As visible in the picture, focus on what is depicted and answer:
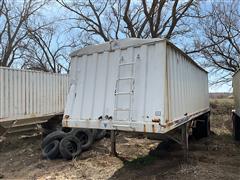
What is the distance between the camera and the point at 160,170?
7.54m

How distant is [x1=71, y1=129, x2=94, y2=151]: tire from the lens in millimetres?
9680

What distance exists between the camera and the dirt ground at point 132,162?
23.7 ft

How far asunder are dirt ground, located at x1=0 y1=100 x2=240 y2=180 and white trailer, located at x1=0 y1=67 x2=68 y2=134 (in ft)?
3.85

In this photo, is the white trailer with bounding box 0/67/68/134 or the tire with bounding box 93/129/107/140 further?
the white trailer with bounding box 0/67/68/134

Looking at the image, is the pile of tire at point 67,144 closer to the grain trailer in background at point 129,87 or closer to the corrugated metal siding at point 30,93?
the grain trailer in background at point 129,87

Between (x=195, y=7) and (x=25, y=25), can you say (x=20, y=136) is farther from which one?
(x=25, y=25)

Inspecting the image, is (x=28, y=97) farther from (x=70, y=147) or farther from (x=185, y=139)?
(x=185, y=139)

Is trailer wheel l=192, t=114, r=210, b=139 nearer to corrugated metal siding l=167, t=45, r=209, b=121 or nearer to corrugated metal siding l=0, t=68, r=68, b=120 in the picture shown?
corrugated metal siding l=167, t=45, r=209, b=121

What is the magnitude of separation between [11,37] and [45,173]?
952 inches

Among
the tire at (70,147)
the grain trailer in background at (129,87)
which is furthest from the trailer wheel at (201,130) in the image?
the tire at (70,147)

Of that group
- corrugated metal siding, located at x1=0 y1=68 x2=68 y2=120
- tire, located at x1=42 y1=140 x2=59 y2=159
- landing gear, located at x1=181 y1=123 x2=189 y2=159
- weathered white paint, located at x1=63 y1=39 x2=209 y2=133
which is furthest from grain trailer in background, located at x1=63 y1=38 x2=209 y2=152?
corrugated metal siding, located at x1=0 y1=68 x2=68 y2=120

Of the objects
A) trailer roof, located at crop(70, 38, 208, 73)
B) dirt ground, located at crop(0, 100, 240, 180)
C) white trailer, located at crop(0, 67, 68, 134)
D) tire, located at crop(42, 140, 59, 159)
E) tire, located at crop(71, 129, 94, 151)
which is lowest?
dirt ground, located at crop(0, 100, 240, 180)

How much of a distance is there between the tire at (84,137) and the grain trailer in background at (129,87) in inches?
86.8

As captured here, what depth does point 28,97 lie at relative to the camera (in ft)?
41.9
